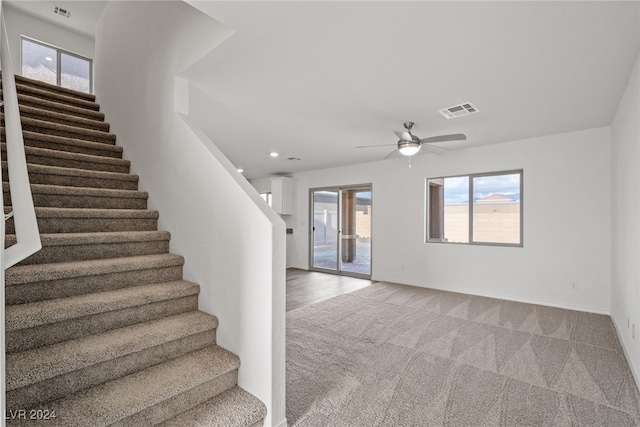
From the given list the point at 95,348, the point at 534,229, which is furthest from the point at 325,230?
the point at 95,348

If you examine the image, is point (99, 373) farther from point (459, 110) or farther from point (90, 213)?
point (459, 110)

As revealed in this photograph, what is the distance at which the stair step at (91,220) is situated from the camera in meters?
2.22

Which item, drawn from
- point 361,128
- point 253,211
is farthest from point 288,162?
point 253,211

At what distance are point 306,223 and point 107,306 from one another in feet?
19.2

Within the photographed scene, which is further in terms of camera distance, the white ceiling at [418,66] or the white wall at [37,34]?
the white wall at [37,34]

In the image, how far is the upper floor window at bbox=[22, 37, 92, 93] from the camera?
552cm

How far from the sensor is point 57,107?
11.5ft

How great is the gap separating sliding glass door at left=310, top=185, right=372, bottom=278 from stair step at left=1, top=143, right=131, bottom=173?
455cm

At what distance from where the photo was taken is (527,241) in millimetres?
4559

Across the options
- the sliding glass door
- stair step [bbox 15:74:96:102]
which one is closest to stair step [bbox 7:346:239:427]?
stair step [bbox 15:74:96:102]

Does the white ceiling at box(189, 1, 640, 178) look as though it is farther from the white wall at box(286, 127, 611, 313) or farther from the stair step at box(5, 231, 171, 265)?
the stair step at box(5, 231, 171, 265)

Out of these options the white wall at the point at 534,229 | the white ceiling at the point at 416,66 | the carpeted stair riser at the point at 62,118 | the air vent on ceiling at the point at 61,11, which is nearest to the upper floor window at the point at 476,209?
the white wall at the point at 534,229

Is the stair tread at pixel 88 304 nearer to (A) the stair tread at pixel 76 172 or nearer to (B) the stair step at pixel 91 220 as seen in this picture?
(B) the stair step at pixel 91 220

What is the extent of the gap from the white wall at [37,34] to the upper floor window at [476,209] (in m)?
7.22
